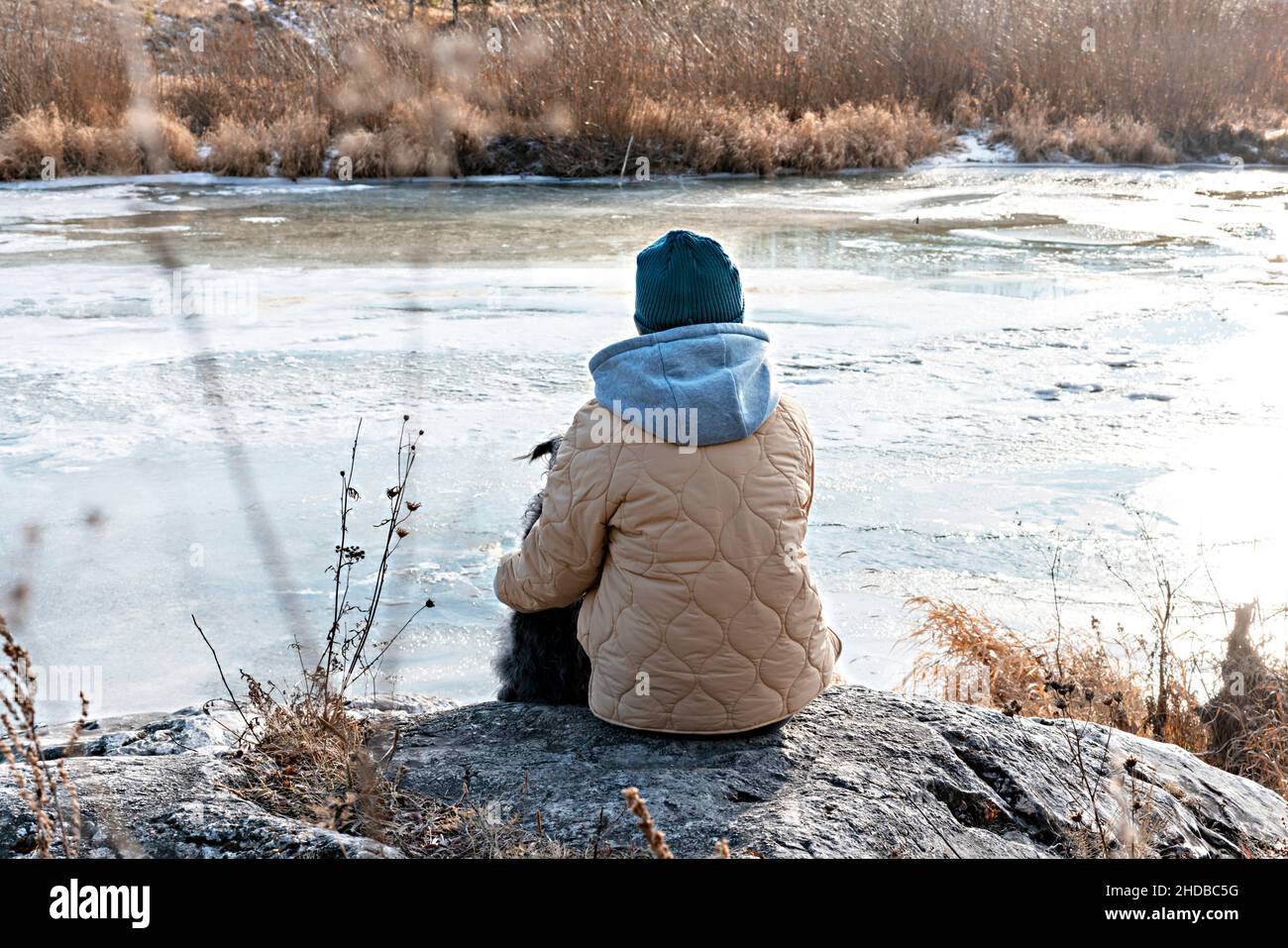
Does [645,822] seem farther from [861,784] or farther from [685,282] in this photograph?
[685,282]

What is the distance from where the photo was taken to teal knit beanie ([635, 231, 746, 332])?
2.38 meters

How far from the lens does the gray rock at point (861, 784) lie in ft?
7.16

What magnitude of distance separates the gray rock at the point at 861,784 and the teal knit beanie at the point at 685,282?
3.09 feet

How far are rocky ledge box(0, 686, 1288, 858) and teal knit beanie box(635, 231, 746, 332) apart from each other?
945 millimetres

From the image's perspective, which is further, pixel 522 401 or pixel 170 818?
pixel 522 401

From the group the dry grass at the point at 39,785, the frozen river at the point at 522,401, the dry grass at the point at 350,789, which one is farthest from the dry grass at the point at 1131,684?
the dry grass at the point at 39,785

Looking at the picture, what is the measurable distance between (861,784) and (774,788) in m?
0.18

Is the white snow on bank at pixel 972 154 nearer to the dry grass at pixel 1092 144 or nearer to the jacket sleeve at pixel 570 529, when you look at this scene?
the dry grass at pixel 1092 144

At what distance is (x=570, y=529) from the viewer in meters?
2.39

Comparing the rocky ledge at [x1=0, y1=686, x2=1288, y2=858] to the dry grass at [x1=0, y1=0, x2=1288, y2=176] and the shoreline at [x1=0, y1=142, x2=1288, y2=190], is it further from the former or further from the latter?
the dry grass at [x1=0, y1=0, x2=1288, y2=176]

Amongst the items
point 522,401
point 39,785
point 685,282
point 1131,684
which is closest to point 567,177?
point 522,401

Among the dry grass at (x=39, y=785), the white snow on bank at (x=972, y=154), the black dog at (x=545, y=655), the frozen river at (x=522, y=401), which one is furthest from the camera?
the white snow on bank at (x=972, y=154)

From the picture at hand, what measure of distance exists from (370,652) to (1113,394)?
185 inches
